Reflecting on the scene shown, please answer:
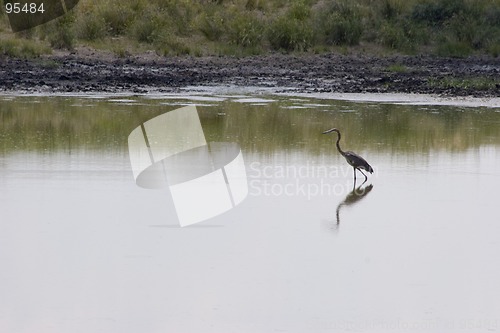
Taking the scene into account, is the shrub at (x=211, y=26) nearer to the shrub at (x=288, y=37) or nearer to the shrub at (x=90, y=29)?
the shrub at (x=288, y=37)

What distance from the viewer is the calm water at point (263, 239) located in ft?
25.4

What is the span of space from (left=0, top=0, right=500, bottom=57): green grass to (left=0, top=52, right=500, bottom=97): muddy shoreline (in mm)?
825

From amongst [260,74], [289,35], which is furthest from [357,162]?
[289,35]

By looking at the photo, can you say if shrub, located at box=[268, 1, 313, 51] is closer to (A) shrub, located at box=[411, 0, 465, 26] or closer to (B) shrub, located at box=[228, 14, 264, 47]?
(B) shrub, located at box=[228, 14, 264, 47]

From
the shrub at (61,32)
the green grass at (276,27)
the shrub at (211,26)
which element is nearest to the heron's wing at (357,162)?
the green grass at (276,27)

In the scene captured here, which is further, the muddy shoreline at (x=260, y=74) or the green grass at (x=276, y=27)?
the green grass at (x=276, y=27)

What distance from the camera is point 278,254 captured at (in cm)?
937

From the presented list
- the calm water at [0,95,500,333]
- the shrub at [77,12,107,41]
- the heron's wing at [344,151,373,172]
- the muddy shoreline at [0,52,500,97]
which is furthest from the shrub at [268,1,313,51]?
the heron's wing at [344,151,373,172]

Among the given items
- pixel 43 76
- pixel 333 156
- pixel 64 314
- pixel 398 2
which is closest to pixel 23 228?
pixel 64 314

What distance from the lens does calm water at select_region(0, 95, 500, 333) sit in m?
7.74

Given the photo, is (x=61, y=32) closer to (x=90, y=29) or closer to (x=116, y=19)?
(x=90, y=29)

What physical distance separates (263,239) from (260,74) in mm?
17102

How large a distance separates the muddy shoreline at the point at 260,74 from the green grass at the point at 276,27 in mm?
825

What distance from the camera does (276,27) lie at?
98.4 feet
